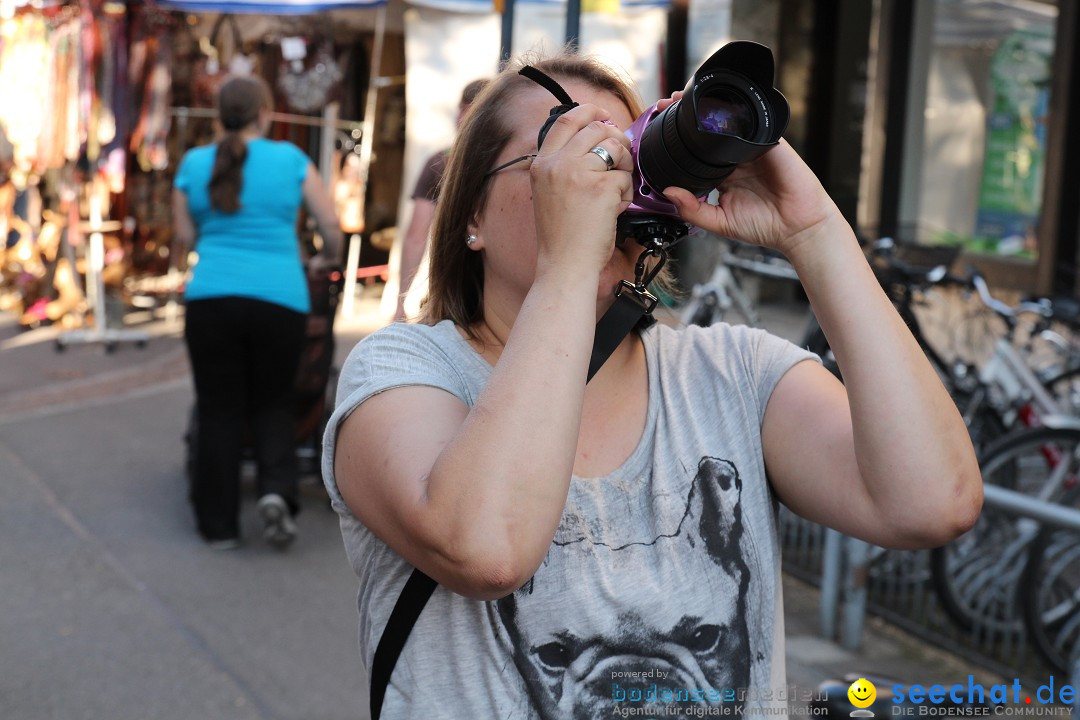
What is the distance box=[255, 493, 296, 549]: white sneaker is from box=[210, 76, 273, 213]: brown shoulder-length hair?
49.0 inches

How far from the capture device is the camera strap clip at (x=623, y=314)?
1595 mm

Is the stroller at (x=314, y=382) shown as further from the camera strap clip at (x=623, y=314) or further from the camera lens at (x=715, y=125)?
the camera lens at (x=715, y=125)

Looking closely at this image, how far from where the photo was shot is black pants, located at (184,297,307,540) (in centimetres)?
480

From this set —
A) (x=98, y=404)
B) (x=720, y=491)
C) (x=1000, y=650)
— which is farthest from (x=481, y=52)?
(x=720, y=491)

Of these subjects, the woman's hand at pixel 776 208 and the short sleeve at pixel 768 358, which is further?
the short sleeve at pixel 768 358

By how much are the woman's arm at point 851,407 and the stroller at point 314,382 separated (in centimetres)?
388

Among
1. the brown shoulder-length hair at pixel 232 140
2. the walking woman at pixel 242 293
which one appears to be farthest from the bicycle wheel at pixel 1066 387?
the brown shoulder-length hair at pixel 232 140

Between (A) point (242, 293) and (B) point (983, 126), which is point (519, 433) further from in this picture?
(B) point (983, 126)

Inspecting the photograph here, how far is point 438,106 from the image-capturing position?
870cm

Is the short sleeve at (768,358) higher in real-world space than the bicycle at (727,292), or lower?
higher

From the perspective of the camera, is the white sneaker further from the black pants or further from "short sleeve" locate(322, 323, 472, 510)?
"short sleeve" locate(322, 323, 472, 510)

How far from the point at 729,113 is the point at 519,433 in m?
0.53

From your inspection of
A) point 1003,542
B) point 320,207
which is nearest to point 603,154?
point 1003,542

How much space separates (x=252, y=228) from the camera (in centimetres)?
483
